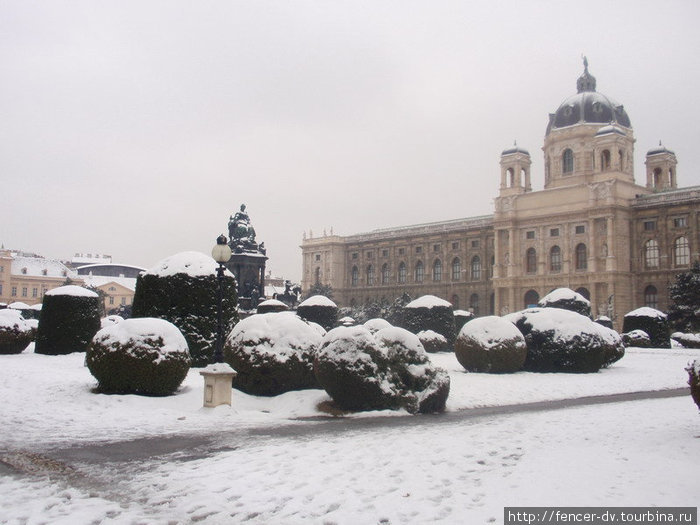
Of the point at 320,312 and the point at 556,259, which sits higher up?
the point at 556,259

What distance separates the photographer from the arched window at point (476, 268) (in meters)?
79.2

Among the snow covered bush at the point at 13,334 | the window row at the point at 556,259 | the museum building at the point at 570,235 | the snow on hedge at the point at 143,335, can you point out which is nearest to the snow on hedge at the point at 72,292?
the snow covered bush at the point at 13,334

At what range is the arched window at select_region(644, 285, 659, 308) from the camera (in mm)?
62334

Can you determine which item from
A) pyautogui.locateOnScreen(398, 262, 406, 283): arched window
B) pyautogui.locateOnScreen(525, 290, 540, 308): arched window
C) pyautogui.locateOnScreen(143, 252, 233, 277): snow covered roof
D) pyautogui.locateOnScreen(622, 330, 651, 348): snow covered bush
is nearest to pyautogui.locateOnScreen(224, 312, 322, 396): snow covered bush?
pyautogui.locateOnScreen(143, 252, 233, 277): snow covered roof

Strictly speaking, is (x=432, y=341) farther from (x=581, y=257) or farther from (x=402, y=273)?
(x=402, y=273)

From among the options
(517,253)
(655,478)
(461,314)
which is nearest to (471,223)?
(517,253)

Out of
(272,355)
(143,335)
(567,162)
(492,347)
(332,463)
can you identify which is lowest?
(332,463)

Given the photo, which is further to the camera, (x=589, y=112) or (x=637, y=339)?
(x=589, y=112)

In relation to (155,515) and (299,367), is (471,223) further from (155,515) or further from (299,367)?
(155,515)

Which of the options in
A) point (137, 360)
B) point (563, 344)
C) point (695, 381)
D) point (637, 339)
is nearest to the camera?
point (695, 381)

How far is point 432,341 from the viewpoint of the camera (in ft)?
90.2

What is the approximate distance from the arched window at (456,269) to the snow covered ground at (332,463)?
69.1 m

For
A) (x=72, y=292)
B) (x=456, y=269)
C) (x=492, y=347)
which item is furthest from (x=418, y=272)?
(x=492, y=347)

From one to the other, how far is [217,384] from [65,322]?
36.4ft
